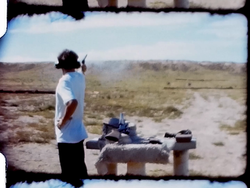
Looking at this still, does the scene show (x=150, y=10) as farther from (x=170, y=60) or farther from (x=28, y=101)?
(x=28, y=101)

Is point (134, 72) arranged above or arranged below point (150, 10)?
below

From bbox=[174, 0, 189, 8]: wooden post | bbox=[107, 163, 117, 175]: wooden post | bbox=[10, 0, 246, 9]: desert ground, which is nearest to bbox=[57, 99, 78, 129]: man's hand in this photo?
bbox=[107, 163, 117, 175]: wooden post

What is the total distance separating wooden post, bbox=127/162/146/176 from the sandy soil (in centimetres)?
1

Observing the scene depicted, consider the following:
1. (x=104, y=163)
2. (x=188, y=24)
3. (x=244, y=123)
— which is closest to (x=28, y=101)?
(x=104, y=163)

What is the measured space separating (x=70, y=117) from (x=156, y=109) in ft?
0.75

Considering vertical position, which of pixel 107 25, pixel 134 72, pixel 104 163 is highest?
pixel 107 25

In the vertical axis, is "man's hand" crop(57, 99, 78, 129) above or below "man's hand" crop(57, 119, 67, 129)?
above

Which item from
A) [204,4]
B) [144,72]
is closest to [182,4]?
[204,4]

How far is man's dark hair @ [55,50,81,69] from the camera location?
976 millimetres

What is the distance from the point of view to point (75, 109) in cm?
96

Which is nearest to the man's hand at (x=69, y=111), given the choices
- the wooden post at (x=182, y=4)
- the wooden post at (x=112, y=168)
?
the wooden post at (x=112, y=168)

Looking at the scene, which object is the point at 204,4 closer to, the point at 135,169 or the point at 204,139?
the point at 204,139

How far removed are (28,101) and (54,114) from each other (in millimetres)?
83

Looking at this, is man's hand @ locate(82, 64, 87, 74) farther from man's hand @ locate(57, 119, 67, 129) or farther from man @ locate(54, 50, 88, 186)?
man's hand @ locate(57, 119, 67, 129)
